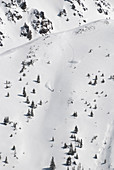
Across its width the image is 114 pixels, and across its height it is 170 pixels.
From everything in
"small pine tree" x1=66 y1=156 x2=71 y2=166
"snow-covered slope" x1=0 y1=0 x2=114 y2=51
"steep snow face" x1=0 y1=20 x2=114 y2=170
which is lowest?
Result: "small pine tree" x1=66 y1=156 x2=71 y2=166

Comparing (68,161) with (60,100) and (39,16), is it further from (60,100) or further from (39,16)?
(39,16)

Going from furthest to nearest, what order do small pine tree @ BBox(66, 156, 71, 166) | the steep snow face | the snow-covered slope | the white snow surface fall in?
1. the snow-covered slope
2. the white snow surface
3. the steep snow face
4. small pine tree @ BBox(66, 156, 71, 166)

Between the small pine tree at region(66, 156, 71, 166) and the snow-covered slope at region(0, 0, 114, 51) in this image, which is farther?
the snow-covered slope at region(0, 0, 114, 51)

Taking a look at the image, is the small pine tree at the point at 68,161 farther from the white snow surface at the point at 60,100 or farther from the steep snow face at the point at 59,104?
the white snow surface at the point at 60,100

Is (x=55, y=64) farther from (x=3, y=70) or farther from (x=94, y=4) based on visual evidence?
(x=94, y=4)

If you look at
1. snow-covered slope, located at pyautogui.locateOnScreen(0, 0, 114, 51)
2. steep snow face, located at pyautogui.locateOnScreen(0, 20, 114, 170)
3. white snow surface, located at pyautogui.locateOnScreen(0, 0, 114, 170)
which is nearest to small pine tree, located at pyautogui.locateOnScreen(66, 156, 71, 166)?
steep snow face, located at pyautogui.locateOnScreen(0, 20, 114, 170)

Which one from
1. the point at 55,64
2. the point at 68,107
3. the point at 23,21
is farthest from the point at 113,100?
the point at 23,21

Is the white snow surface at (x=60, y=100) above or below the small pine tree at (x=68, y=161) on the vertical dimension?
above

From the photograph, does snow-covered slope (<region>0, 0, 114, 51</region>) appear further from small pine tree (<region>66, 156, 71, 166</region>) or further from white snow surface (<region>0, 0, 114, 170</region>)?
small pine tree (<region>66, 156, 71, 166</region>)

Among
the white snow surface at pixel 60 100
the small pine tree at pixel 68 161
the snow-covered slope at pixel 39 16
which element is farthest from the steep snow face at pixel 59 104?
the snow-covered slope at pixel 39 16
